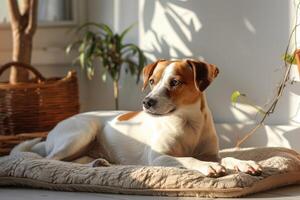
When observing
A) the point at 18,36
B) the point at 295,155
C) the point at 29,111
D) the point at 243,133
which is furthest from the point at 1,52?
the point at 295,155

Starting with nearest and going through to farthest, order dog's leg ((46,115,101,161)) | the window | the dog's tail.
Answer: dog's leg ((46,115,101,161)) < the dog's tail < the window

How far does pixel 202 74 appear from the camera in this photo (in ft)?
6.93

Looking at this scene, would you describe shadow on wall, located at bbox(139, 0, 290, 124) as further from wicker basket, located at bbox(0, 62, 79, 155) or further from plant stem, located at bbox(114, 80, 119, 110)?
wicker basket, located at bbox(0, 62, 79, 155)

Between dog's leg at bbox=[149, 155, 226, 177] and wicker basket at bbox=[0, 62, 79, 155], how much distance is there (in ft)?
2.49

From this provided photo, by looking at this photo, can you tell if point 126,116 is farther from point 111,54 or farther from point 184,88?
point 111,54

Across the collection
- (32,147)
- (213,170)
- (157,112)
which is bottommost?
(32,147)

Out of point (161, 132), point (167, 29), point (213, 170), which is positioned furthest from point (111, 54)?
point (213, 170)

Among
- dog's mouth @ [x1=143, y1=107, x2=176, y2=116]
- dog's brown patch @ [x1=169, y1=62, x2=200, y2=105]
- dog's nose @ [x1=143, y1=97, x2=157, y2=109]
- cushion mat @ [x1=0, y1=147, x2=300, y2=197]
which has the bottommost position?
cushion mat @ [x1=0, y1=147, x2=300, y2=197]

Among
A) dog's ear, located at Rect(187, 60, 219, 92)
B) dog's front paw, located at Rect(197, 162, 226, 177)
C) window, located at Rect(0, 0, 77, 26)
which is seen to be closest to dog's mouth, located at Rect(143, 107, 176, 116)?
dog's ear, located at Rect(187, 60, 219, 92)

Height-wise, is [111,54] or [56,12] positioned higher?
[56,12]

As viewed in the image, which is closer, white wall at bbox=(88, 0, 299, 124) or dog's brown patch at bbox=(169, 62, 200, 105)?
dog's brown patch at bbox=(169, 62, 200, 105)

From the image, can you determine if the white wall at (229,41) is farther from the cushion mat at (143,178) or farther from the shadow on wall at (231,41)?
the cushion mat at (143,178)

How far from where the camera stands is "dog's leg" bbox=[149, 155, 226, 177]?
1905mm

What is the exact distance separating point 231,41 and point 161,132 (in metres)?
0.77
